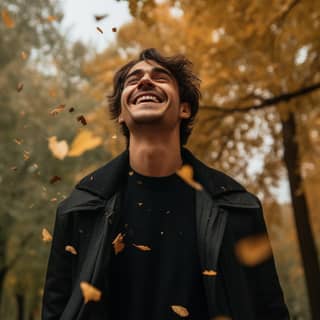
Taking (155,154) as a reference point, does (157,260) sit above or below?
below

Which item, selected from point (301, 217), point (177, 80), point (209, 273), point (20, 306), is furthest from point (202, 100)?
point (20, 306)

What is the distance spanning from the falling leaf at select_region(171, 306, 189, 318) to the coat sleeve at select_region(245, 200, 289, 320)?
360mm

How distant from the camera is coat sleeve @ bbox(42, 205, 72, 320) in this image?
7.60 feet

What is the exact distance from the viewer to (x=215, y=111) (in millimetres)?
5945

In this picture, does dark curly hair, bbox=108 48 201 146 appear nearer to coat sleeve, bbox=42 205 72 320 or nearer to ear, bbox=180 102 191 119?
ear, bbox=180 102 191 119

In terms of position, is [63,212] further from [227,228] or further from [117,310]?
[227,228]

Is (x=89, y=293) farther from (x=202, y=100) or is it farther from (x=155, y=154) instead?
(x=202, y=100)

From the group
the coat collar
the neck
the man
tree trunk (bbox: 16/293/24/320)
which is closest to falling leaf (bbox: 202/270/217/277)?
the man

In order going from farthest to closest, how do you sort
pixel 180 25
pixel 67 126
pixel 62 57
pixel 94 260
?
pixel 62 57 → pixel 67 126 → pixel 180 25 → pixel 94 260

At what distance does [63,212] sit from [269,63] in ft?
13.1

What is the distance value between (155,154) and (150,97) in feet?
0.95

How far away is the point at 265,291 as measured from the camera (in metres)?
2.31

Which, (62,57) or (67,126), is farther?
(62,57)

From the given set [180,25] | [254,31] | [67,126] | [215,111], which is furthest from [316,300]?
[67,126]
